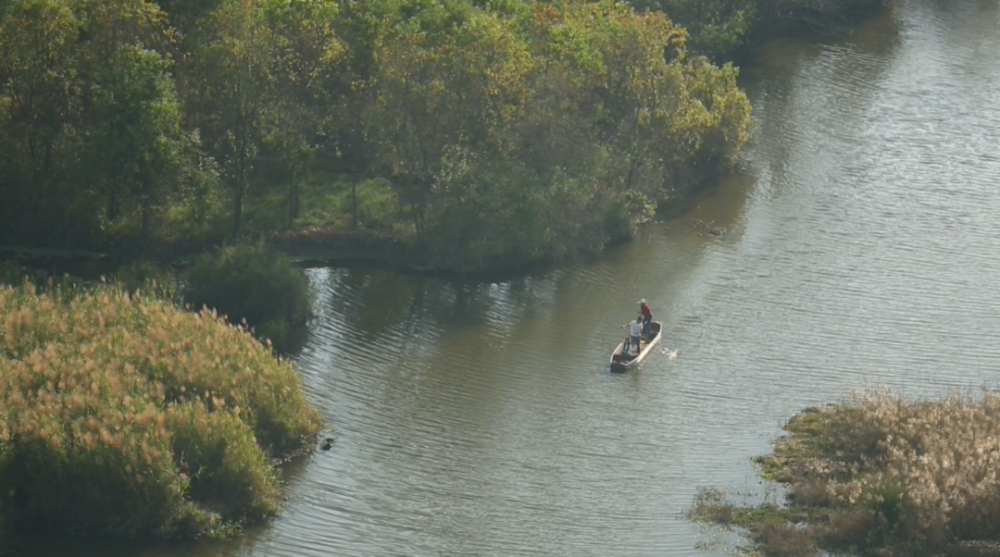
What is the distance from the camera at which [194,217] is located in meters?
49.3

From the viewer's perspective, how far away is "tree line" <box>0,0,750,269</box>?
47125 mm

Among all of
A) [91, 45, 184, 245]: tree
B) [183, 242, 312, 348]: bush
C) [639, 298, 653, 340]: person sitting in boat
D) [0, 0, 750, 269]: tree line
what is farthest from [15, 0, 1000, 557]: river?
[91, 45, 184, 245]: tree

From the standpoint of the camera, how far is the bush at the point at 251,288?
43.7 m

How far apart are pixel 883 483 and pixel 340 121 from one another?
27741 mm

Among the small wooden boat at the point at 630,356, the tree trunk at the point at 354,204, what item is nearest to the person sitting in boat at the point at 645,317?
the small wooden boat at the point at 630,356

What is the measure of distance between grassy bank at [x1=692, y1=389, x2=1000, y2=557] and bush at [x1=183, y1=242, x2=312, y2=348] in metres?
15.0

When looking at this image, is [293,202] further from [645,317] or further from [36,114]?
[645,317]

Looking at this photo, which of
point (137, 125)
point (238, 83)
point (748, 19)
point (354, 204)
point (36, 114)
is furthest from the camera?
point (748, 19)

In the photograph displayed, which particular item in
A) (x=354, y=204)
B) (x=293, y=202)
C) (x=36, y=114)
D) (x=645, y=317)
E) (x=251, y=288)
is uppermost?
(x=36, y=114)

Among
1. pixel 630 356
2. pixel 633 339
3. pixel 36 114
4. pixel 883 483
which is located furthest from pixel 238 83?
pixel 883 483

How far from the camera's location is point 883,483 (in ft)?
104

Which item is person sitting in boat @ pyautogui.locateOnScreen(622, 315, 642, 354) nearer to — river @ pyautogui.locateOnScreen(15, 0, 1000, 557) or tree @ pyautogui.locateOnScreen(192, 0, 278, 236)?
river @ pyautogui.locateOnScreen(15, 0, 1000, 557)

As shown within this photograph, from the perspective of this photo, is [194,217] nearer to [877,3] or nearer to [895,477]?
[895,477]

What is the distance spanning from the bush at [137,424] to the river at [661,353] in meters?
0.90
